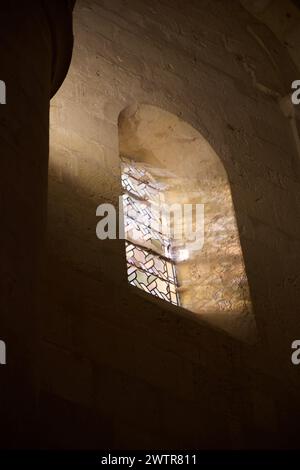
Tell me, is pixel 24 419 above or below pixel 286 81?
below

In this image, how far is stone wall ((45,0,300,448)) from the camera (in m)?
4.88

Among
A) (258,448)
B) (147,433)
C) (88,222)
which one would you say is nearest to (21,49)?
(88,222)

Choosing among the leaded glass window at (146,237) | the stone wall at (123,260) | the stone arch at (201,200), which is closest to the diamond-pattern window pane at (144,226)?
the leaded glass window at (146,237)

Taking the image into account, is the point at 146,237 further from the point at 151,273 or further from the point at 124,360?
the point at 124,360

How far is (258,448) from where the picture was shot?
5320 mm

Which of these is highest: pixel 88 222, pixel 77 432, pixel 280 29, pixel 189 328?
pixel 280 29

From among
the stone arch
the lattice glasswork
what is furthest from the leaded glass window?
the stone arch

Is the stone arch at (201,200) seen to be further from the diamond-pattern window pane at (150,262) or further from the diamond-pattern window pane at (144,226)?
the diamond-pattern window pane at (144,226)

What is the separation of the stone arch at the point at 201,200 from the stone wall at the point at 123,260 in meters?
0.09

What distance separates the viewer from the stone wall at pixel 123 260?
16.0 ft

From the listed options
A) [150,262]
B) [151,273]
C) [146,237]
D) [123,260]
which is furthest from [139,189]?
[123,260]

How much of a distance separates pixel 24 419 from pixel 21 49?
1.79 meters

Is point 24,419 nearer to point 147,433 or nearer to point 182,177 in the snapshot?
point 147,433

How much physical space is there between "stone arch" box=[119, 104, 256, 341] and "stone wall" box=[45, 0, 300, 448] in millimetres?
92
